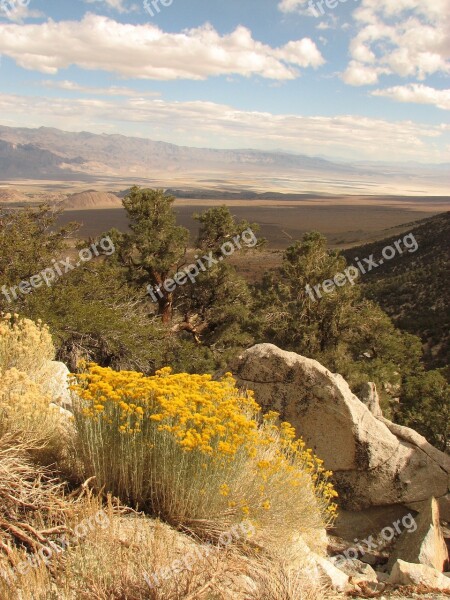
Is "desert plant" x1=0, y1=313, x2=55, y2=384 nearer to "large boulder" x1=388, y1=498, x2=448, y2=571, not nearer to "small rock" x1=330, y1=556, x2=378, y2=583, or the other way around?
"small rock" x1=330, y1=556, x2=378, y2=583

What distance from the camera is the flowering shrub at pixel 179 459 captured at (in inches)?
181

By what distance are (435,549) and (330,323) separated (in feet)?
36.6

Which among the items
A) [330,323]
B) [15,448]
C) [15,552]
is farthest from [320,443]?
[330,323]

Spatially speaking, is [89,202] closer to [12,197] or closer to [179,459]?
[12,197]

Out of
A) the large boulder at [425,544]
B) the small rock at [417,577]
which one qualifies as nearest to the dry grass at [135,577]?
the small rock at [417,577]

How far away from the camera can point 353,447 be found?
9180 mm

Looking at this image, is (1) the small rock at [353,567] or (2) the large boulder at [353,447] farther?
(2) the large boulder at [353,447]

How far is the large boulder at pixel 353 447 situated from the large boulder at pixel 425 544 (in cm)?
65

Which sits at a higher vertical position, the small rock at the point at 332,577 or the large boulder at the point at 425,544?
the small rock at the point at 332,577

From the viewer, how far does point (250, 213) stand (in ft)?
530

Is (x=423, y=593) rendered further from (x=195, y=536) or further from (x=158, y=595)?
(x=158, y=595)

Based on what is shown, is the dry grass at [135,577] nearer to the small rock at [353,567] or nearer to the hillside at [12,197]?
the small rock at [353,567]

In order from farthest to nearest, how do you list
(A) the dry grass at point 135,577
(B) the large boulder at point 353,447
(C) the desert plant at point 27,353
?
(B) the large boulder at point 353,447 < (C) the desert plant at point 27,353 < (A) the dry grass at point 135,577

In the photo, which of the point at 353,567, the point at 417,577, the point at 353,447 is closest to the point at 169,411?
the point at 417,577
